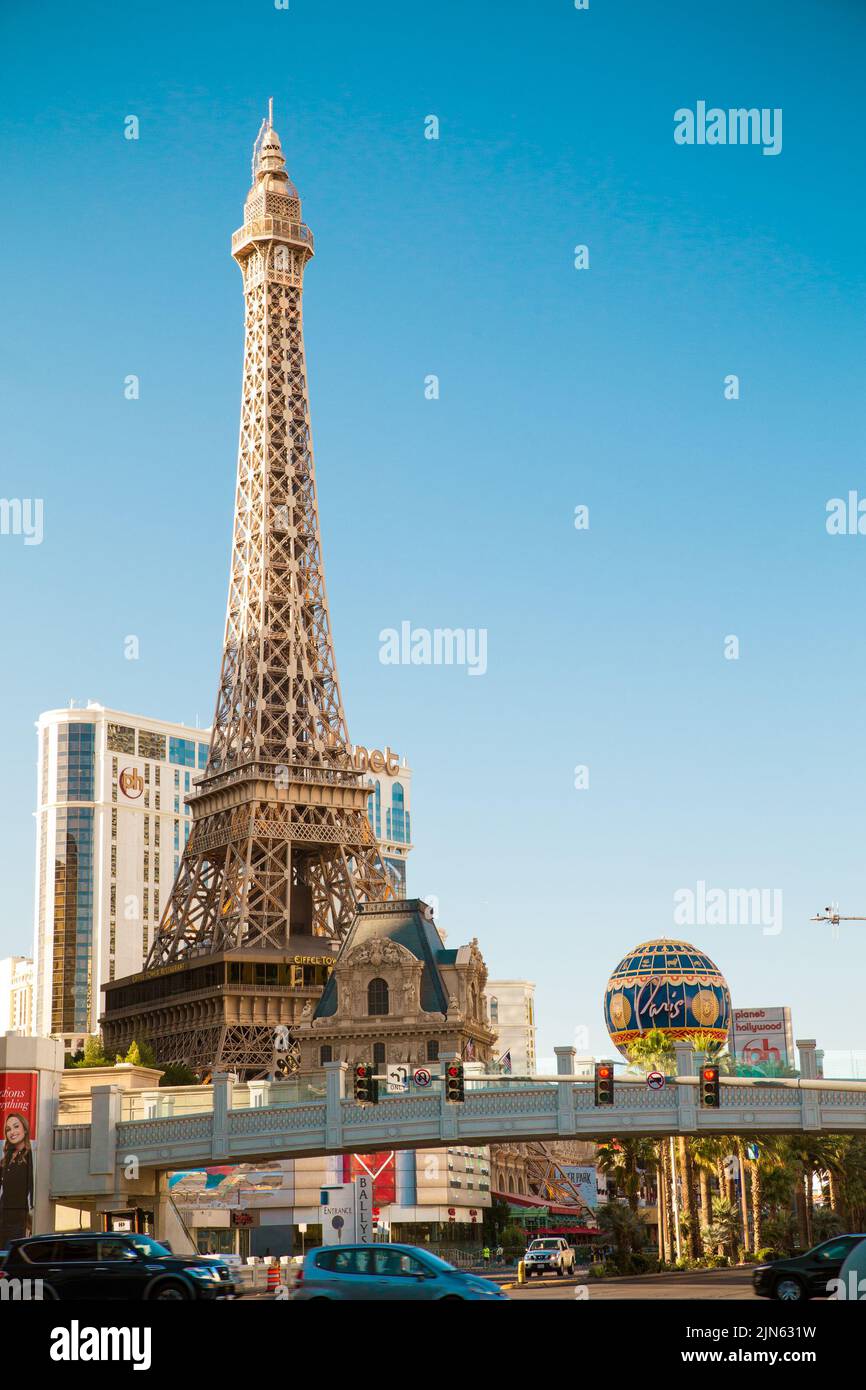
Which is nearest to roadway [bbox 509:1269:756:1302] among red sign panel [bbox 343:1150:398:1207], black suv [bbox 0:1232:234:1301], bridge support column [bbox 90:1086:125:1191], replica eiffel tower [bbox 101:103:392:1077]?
black suv [bbox 0:1232:234:1301]

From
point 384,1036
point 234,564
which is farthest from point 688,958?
point 234,564

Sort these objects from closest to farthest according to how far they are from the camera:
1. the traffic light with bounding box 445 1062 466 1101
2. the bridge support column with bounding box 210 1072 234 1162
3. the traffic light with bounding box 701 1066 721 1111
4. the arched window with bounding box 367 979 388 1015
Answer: the traffic light with bounding box 701 1066 721 1111, the traffic light with bounding box 445 1062 466 1101, the bridge support column with bounding box 210 1072 234 1162, the arched window with bounding box 367 979 388 1015

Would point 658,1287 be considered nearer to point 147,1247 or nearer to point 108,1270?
point 147,1247

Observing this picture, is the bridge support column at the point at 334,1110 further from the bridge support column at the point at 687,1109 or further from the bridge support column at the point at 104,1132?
the bridge support column at the point at 687,1109

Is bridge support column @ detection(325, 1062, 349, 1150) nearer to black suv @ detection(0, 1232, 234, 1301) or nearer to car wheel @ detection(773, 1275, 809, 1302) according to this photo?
black suv @ detection(0, 1232, 234, 1301)

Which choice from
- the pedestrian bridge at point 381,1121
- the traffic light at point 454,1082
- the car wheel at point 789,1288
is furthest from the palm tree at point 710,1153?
the car wheel at point 789,1288
